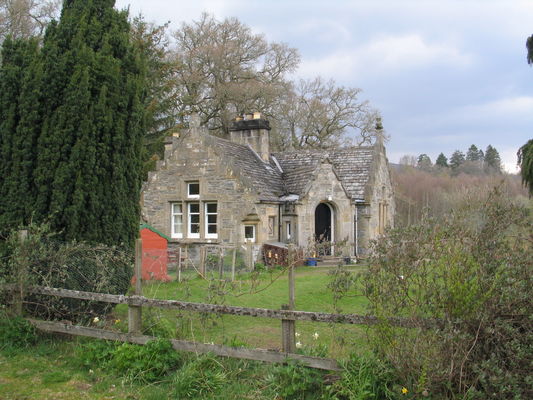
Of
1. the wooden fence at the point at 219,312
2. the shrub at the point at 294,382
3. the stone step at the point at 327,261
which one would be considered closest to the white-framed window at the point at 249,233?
the stone step at the point at 327,261

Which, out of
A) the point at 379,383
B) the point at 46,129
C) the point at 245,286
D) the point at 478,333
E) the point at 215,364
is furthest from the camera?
the point at 245,286

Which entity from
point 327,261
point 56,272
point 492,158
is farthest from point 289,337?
point 492,158

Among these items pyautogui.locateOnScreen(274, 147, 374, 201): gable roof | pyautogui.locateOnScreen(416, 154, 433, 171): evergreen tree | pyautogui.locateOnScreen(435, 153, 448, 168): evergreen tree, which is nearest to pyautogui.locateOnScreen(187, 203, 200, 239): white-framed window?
pyautogui.locateOnScreen(274, 147, 374, 201): gable roof

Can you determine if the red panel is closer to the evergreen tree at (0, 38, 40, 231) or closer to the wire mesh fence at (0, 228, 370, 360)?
the wire mesh fence at (0, 228, 370, 360)

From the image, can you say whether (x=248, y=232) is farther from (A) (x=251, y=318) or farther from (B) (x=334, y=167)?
(A) (x=251, y=318)

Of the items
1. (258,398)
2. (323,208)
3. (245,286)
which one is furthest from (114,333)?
(323,208)

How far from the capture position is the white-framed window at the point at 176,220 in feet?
65.1

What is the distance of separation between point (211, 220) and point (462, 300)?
1539cm

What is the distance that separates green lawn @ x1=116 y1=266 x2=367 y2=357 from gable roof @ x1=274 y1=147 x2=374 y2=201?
7.14 m

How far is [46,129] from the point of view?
324 inches

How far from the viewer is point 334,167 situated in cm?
2127

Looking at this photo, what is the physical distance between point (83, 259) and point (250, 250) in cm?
920

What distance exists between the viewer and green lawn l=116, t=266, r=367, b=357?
6395 mm

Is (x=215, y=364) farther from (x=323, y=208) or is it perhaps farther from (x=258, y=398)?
(x=323, y=208)
